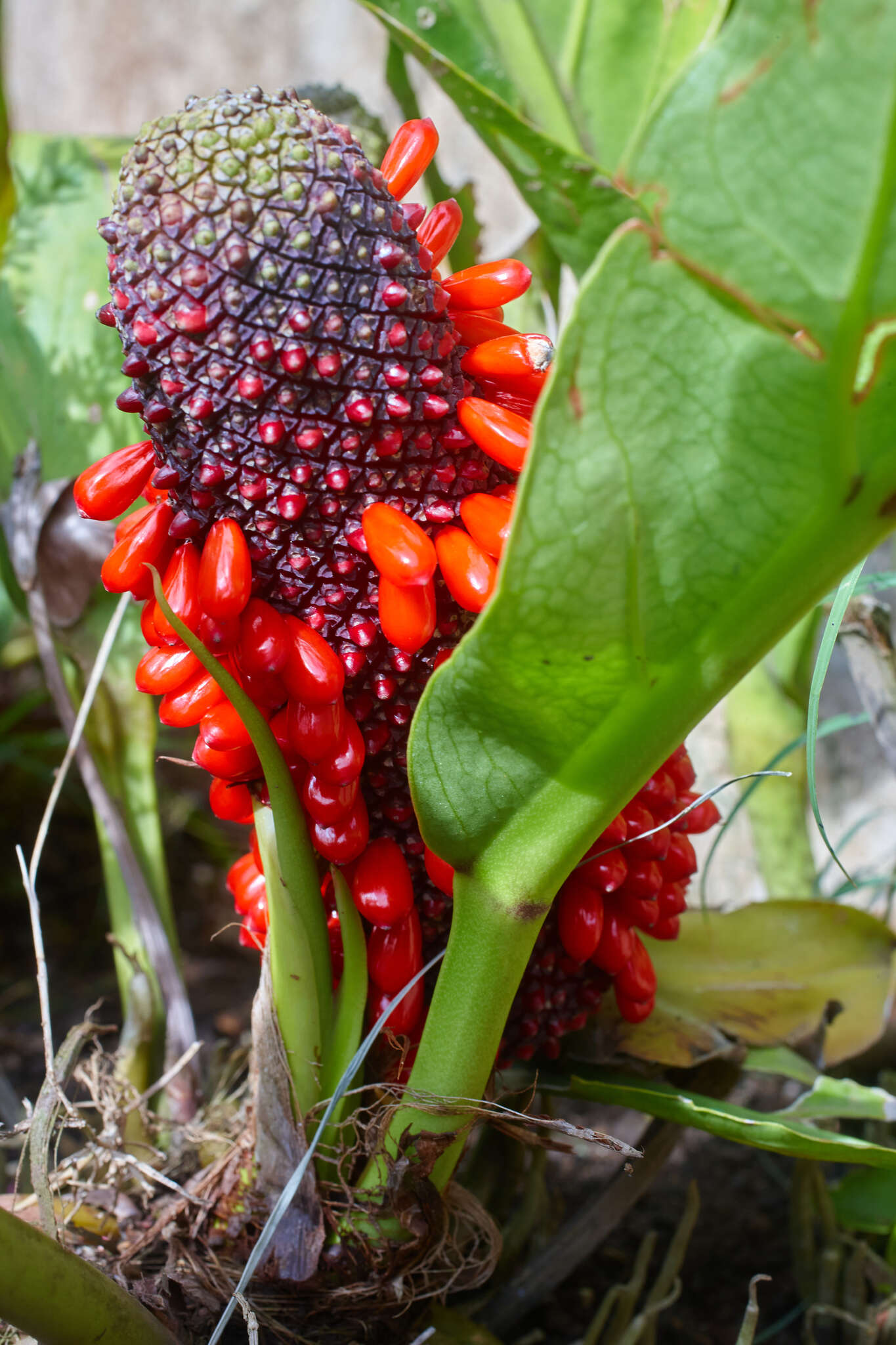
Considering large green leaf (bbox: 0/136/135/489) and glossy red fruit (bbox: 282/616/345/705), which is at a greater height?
large green leaf (bbox: 0/136/135/489)

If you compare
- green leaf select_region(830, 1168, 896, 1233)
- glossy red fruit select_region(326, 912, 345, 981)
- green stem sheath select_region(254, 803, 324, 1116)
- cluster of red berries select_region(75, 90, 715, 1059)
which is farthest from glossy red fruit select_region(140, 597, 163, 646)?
green leaf select_region(830, 1168, 896, 1233)

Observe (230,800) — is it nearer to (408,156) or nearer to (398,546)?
(398,546)

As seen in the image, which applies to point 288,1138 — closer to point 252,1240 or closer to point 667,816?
point 252,1240

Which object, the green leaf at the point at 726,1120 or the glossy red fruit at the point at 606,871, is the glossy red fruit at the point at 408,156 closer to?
the glossy red fruit at the point at 606,871

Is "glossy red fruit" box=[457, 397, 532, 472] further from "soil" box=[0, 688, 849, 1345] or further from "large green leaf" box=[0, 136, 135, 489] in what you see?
"large green leaf" box=[0, 136, 135, 489]

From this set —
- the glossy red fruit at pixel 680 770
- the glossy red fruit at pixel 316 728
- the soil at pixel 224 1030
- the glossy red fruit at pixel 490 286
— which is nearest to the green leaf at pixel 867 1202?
the soil at pixel 224 1030

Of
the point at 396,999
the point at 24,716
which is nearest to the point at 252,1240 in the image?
the point at 396,999

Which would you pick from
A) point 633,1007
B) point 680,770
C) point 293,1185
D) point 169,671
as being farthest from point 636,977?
point 169,671
